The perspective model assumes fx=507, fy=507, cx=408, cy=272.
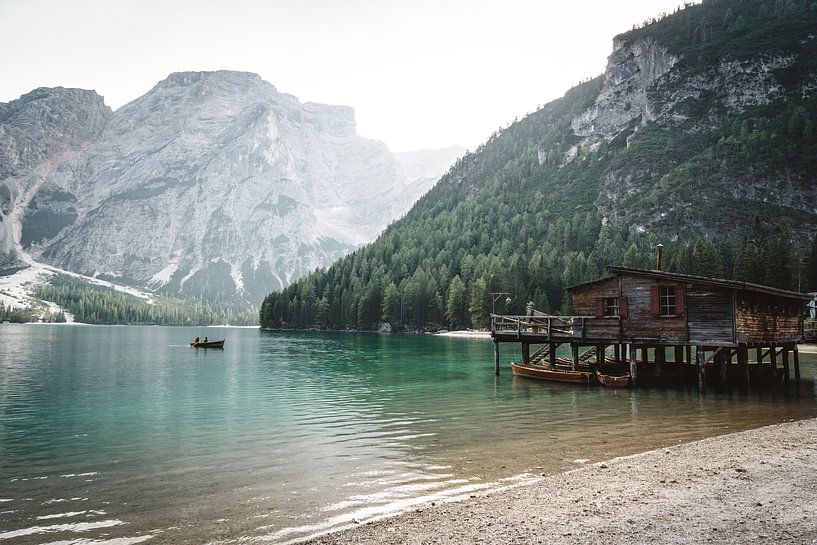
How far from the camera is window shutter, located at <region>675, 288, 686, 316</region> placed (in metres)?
35.8

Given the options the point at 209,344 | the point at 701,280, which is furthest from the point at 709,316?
the point at 209,344

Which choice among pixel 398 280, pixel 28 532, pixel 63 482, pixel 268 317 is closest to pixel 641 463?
pixel 28 532

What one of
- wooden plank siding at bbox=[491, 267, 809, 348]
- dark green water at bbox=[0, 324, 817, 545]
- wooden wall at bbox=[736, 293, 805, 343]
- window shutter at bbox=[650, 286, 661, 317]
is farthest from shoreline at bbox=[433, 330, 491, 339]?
window shutter at bbox=[650, 286, 661, 317]

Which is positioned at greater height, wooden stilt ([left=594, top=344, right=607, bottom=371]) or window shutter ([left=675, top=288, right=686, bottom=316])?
window shutter ([left=675, top=288, right=686, bottom=316])

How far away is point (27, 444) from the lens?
71.5 ft

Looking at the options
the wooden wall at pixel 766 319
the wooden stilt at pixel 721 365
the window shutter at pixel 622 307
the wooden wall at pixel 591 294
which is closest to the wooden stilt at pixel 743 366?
the wooden stilt at pixel 721 365

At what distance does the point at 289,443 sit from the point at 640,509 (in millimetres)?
14415

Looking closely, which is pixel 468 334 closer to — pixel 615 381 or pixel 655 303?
pixel 615 381

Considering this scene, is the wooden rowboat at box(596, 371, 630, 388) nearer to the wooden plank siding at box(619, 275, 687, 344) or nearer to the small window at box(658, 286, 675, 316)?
the wooden plank siding at box(619, 275, 687, 344)

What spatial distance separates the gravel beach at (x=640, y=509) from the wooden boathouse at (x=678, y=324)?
20430 millimetres

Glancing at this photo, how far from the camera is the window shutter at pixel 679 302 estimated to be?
35.8 meters

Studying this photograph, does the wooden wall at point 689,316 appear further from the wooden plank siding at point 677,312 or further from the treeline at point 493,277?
the treeline at point 493,277

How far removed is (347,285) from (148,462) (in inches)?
6400

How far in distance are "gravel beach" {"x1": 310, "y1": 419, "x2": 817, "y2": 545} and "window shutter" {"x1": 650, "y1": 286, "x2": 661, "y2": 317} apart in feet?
68.6
